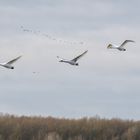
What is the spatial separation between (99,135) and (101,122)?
1311 mm

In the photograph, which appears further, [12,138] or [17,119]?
Answer: [17,119]

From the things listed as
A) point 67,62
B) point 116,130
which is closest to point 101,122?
point 116,130

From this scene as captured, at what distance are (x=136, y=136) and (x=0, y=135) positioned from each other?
18.1 ft

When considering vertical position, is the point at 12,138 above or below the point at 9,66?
below

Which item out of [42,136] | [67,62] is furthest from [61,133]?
[67,62]

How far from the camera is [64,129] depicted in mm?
28031

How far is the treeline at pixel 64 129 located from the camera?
89.4 feet

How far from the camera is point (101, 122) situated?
96.1 feet

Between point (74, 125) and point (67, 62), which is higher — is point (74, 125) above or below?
below

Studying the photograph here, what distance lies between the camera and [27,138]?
89.5ft

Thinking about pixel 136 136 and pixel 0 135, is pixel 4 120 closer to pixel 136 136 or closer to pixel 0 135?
pixel 0 135

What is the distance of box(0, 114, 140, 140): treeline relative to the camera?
1072 inches

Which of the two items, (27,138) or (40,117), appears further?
(40,117)

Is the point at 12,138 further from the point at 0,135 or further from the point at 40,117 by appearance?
the point at 40,117
